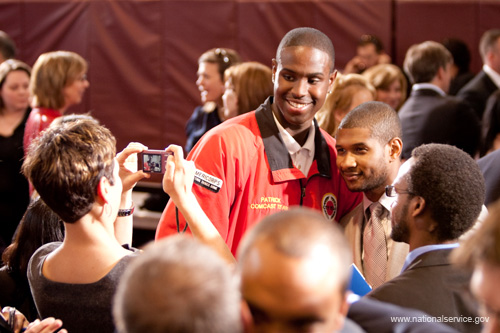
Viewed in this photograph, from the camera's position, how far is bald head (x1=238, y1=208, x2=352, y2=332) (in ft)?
3.50

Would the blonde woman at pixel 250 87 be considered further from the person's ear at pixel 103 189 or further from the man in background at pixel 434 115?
the person's ear at pixel 103 189

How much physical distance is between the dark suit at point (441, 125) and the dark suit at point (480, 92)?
1.07 meters

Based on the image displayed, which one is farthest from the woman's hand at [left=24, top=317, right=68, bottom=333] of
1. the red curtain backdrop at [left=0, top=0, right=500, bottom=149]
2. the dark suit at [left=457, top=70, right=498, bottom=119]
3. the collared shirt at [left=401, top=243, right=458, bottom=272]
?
the red curtain backdrop at [left=0, top=0, right=500, bottom=149]

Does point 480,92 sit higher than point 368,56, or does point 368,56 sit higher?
point 368,56

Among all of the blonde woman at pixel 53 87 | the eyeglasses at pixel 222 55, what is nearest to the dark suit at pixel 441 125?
the eyeglasses at pixel 222 55

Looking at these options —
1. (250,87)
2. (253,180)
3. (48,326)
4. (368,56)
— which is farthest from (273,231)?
(368,56)

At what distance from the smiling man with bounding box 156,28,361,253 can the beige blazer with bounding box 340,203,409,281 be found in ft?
0.26

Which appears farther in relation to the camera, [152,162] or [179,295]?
[152,162]

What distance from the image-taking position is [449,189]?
1.76m

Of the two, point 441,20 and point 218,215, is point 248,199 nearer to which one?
point 218,215

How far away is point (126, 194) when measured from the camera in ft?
6.98

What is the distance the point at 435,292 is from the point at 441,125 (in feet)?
9.18

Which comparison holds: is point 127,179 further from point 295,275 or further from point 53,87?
point 53,87

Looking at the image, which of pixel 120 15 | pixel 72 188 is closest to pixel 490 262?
pixel 72 188
